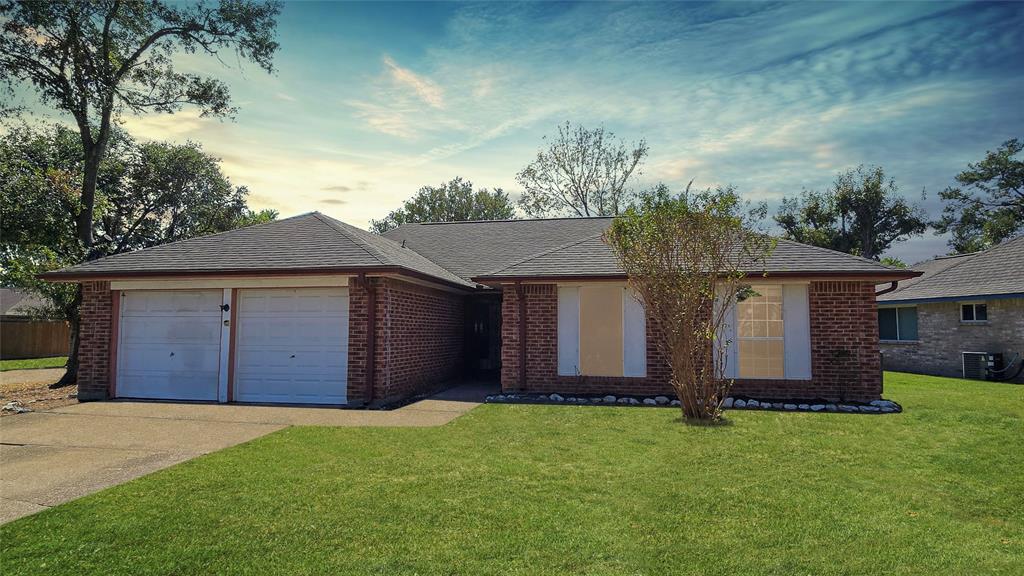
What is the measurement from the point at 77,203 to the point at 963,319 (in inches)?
1045

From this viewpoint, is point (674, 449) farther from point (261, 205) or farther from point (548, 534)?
point (261, 205)

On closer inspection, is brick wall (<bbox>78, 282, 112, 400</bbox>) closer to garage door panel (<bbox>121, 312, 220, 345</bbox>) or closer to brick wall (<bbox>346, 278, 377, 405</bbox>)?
garage door panel (<bbox>121, 312, 220, 345</bbox>)

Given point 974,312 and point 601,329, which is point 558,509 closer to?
point 601,329

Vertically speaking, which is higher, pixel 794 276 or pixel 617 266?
pixel 617 266

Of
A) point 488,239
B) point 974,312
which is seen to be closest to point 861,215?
point 974,312

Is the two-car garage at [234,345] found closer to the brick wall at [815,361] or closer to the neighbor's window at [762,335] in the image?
the brick wall at [815,361]

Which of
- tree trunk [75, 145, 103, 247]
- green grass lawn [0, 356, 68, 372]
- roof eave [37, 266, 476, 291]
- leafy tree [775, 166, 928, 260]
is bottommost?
green grass lawn [0, 356, 68, 372]

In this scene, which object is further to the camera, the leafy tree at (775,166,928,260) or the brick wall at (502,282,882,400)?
the leafy tree at (775,166,928,260)

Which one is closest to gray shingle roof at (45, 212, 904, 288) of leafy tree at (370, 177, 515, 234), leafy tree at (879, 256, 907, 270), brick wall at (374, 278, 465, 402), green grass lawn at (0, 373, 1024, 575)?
brick wall at (374, 278, 465, 402)

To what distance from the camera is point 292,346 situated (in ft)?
37.2

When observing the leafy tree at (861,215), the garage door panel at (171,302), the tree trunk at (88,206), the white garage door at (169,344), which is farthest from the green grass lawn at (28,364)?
the leafy tree at (861,215)

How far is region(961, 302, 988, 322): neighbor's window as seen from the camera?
17.6 m

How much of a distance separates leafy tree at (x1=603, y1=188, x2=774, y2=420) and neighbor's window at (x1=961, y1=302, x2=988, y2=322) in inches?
530

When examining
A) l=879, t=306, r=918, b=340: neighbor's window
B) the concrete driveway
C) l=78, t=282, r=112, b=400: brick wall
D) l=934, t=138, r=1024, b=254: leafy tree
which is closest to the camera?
the concrete driveway
